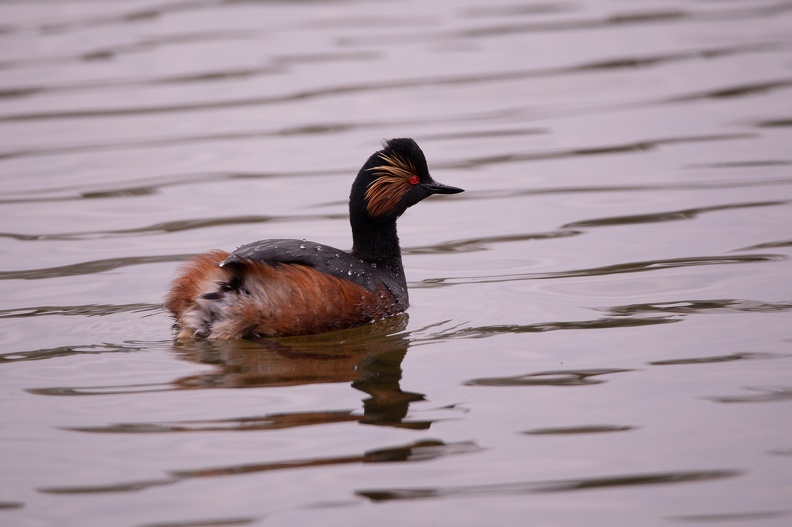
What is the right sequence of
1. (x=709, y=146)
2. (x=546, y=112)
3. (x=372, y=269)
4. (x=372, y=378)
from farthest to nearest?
(x=546, y=112) → (x=709, y=146) → (x=372, y=269) → (x=372, y=378)

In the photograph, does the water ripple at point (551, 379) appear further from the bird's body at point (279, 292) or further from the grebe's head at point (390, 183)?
the grebe's head at point (390, 183)

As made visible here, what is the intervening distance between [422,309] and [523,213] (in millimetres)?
2705

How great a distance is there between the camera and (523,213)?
1044 centimetres

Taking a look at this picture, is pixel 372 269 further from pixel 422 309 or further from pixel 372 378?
pixel 372 378

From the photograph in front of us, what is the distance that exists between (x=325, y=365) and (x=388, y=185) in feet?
5.65

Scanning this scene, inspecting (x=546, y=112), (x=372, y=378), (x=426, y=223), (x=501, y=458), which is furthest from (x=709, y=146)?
(x=501, y=458)

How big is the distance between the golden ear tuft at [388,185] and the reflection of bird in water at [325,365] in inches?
33.7

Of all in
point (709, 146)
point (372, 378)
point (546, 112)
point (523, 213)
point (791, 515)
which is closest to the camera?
point (791, 515)

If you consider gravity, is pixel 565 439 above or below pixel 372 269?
below

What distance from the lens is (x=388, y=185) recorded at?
26.6 feet

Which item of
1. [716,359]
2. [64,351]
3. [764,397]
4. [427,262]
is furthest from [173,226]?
[764,397]

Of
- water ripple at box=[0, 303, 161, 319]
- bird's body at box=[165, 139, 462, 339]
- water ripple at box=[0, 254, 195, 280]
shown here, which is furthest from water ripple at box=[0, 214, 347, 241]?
bird's body at box=[165, 139, 462, 339]

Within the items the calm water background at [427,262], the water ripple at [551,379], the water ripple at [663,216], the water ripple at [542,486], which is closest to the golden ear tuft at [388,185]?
the calm water background at [427,262]

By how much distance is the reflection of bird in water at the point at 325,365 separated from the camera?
5996 millimetres
